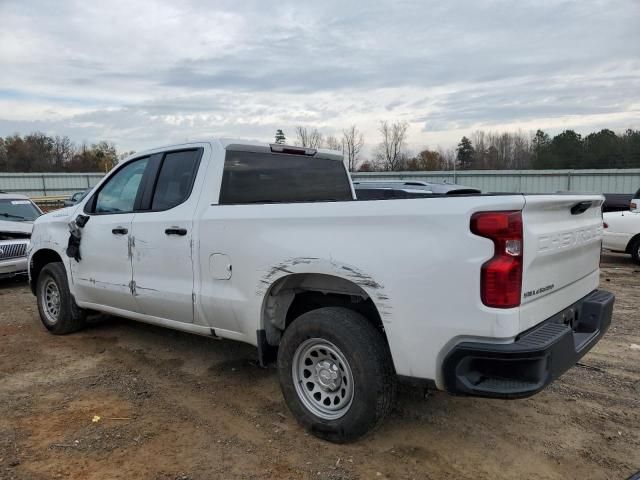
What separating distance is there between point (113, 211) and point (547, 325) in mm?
3885

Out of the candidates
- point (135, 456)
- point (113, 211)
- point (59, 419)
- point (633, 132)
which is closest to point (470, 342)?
point (135, 456)

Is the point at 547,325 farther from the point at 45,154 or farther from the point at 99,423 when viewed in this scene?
the point at 45,154

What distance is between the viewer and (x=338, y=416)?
3.27 m

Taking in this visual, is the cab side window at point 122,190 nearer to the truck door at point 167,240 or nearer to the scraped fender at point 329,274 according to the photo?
the truck door at point 167,240

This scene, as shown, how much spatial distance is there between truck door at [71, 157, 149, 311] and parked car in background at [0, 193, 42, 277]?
407 cm

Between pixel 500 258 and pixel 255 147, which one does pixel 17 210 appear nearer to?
pixel 255 147

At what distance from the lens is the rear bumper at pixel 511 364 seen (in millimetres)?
2600

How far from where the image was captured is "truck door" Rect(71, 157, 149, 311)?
4.65 meters

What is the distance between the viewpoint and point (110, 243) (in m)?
4.77

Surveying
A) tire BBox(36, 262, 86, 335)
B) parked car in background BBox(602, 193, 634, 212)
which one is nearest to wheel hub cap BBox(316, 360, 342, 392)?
tire BBox(36, 262, 86, 335)

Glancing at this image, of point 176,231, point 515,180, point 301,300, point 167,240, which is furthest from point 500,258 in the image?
point 515,180

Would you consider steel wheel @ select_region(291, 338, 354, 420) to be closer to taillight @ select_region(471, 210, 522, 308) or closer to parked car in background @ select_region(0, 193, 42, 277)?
taillight @ select_region(471, 210, 522, 308)

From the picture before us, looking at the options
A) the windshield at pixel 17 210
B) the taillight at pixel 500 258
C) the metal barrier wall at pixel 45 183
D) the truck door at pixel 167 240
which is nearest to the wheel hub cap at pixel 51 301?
the truck door at pixel 167 240

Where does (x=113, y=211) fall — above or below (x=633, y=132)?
below
